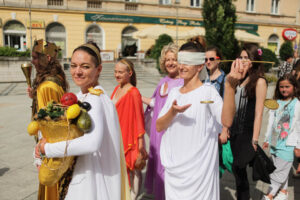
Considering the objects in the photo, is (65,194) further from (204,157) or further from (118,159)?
(204,157)

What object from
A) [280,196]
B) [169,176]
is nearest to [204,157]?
[169,176]

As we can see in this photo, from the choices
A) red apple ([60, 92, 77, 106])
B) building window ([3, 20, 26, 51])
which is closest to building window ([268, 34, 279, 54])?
building window ([3, 20, 26, 51])

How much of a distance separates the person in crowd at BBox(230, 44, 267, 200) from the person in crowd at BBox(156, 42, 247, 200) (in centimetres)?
77

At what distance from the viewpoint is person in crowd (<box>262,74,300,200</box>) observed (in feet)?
12.0

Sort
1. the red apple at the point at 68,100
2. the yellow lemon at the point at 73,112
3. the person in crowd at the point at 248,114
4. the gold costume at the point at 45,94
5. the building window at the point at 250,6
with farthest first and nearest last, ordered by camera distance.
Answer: the building window at the point at 250,6
the person in crowd at the point at 248,114
the gold costume at the point at 45,94
the red apple at the point at 68,100
the yellow lemon at the point at 73,112

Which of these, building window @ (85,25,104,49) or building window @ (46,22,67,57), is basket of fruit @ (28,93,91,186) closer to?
building window @ (46,22,67,57)

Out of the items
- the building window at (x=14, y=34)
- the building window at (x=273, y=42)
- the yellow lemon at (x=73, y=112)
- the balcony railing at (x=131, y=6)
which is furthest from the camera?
the building window at (x=273, y=42)

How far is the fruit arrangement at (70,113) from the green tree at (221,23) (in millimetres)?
12900

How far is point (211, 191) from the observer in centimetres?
241

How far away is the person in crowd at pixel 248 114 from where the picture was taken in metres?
3.00

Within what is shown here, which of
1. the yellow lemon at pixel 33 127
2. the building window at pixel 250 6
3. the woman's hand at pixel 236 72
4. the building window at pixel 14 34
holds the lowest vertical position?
the yellow lemon at pixel 33 127

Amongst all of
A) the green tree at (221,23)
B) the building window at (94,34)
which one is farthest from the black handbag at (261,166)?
the building window at (94,34)

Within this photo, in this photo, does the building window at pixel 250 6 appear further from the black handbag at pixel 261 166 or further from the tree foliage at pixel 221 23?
the black handbag at pixel 261 166

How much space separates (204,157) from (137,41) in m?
24.9
